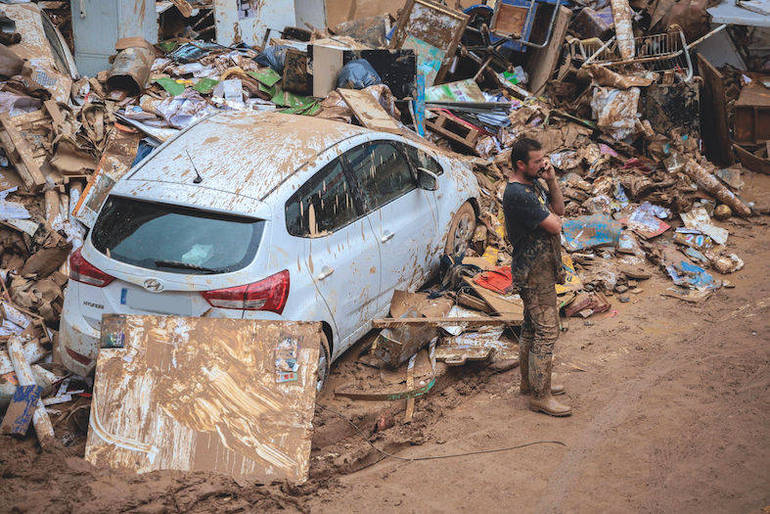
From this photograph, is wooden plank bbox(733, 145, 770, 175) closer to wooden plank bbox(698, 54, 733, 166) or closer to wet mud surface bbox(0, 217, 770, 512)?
wooden plank bbox(698, 54, 733, 166)

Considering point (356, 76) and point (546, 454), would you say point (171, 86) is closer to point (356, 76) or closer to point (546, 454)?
point (356, 76)

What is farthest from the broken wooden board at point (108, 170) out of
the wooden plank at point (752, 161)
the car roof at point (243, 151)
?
the wooden plank at point (752, 161)

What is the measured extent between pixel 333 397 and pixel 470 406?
1040 millimetres

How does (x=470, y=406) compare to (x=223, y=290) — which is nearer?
(x=223, y=290)

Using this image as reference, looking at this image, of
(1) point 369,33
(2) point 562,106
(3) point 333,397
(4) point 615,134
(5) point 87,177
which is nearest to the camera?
(3) point 333,397

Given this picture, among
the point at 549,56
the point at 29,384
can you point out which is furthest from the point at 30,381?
the point at 549,56

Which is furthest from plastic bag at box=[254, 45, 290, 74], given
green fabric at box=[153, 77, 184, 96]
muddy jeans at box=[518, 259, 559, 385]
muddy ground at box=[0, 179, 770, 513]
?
muddy jeans at box=[518, 259, 559, 385]

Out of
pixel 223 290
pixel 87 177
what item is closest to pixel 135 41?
pixel 87 177

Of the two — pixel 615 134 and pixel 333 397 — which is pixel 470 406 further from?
pixel 615 134

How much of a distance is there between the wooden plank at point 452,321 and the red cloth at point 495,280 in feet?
1.46

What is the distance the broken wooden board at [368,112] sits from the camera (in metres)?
6.55

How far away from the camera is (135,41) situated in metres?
8.96

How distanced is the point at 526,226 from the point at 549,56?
25.0ft

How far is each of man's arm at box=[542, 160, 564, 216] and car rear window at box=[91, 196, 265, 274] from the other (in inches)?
77.0
